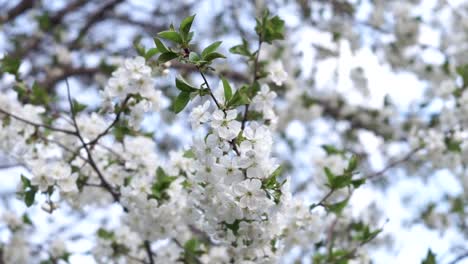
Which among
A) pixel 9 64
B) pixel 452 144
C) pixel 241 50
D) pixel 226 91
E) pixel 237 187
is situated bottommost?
pixel 237 187

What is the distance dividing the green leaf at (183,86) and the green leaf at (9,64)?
1058mm

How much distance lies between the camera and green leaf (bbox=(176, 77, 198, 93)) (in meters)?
1.62

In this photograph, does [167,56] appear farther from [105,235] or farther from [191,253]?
[105,235]

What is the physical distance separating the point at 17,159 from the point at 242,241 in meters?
1.11

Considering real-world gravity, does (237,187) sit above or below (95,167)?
below

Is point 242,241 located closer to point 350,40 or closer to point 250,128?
point 250,128

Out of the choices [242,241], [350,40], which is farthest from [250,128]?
[350,40]

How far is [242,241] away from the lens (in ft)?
6.18

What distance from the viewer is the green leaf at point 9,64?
237cm

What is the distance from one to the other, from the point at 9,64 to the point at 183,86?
109cm

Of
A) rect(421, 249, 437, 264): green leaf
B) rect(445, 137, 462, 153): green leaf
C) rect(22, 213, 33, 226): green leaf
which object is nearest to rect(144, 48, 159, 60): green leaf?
rect(22, 213, 33, 226): green leaf

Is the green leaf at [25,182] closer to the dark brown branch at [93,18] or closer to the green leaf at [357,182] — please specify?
the green leaf at [357,182]

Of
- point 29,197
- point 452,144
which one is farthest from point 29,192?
point 452,144

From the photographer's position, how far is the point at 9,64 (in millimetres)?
2381
